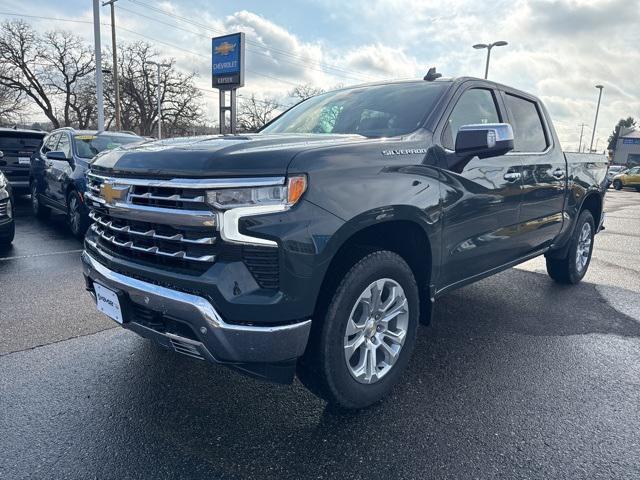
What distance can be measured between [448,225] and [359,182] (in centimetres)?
87

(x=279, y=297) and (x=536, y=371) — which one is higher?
(x=279, y=297)

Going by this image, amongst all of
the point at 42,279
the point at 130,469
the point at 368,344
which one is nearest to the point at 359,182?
the point at 368,344

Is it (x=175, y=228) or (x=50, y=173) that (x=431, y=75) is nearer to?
(x=175, y=228)

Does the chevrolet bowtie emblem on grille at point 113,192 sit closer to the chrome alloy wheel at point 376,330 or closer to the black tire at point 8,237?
the chrome alloy wheel at point 376,330

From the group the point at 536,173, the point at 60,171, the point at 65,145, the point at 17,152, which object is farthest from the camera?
the point at 17,152

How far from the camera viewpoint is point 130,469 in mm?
2145

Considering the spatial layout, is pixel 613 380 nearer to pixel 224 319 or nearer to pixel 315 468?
pixel 315 468

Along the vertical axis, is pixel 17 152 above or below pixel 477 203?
above

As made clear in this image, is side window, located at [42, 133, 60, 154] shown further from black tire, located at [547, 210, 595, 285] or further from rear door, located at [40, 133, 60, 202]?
black tire, located at [547, 210, 595, 285]

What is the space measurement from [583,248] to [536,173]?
2.11 metres

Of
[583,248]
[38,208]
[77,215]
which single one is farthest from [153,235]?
[38,208]

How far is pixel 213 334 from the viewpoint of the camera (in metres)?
2.08

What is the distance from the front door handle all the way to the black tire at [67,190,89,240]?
5.86 m

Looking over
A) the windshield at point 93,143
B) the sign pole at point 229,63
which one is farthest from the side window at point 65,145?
the sign pole at point 229,63
